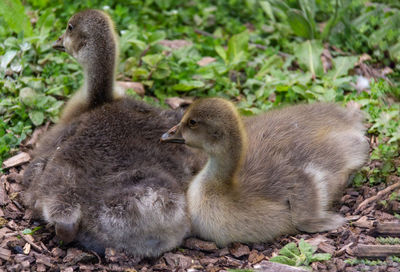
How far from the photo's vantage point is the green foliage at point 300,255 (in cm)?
374

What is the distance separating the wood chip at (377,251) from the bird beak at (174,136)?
1345 millimetres

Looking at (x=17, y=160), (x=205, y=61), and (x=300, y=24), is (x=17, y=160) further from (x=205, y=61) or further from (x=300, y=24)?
(x=300, y=24)

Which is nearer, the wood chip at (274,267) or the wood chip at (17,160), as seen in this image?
the wood chip at (274,267)

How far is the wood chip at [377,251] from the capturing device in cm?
375

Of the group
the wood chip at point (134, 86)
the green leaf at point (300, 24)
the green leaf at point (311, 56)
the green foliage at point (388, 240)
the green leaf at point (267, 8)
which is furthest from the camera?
the green leaf at point (267, 8)

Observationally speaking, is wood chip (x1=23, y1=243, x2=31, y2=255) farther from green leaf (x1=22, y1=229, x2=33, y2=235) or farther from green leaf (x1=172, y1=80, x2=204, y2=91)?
green leaf (x1=172, y1=80, x2=204, y2=91)

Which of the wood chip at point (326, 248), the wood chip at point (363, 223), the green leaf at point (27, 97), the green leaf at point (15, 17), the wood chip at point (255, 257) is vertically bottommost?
the green leaf at point (27, 97)

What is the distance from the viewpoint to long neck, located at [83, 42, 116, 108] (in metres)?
4.69

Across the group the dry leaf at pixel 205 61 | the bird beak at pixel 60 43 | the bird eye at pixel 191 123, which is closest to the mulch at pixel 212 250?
the bird eye at pixel 191 123

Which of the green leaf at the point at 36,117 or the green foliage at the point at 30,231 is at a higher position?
the green leaf at the point at 36,117

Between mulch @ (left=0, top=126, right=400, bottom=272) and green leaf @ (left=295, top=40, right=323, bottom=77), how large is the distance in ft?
6.29

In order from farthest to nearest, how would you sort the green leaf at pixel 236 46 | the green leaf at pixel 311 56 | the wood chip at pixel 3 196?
the green leaf at pixel 236 46 < the green leaf at pixel 311 56 < the wood chip at pixel 3 196

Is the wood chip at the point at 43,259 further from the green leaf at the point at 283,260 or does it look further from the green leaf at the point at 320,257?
the green leaf at the point at 320,257

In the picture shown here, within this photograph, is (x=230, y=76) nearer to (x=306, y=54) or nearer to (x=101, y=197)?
(x=306, y=54)
